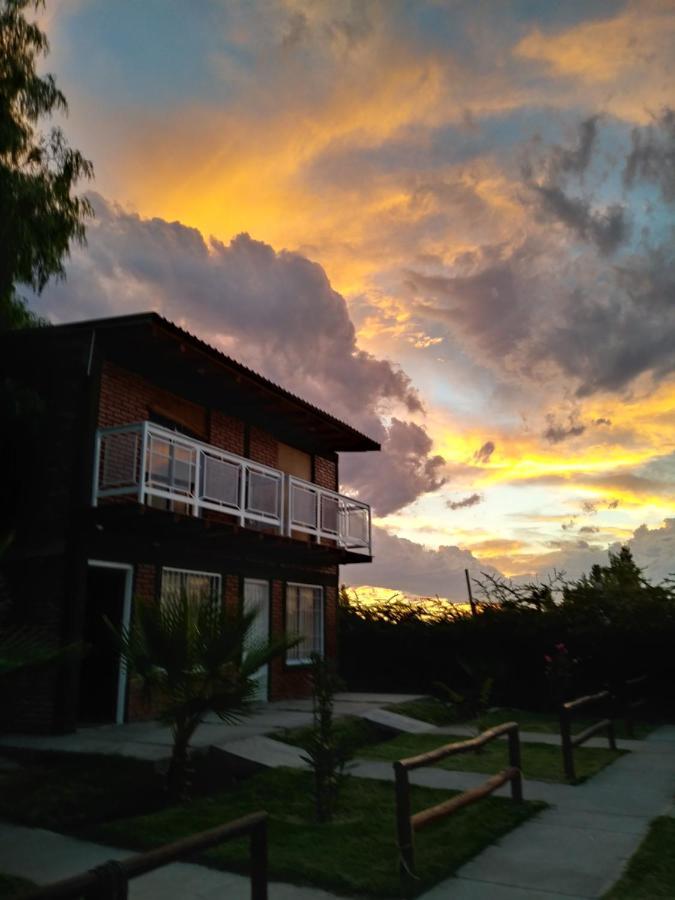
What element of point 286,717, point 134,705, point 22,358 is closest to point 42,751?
point 134,705

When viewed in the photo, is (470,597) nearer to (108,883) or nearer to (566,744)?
(566,744)

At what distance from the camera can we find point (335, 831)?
6910 millimetres

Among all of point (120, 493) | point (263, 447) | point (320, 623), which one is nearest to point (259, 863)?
point (120, 493)

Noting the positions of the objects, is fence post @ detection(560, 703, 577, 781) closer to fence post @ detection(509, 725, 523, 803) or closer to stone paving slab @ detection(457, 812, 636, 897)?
fence post @ detection(509, 725, 523, 803)

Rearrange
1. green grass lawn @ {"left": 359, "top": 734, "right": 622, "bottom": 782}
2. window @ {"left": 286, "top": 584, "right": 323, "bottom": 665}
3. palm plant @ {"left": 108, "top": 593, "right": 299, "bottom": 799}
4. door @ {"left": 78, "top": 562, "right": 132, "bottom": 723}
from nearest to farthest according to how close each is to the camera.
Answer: palm plant @ {"left": 108, "top": 593, "right": 299, "bottom": 799}, green grass lawn @ {"left": 359, "top": 734, "right": 622, "bottom": 782}, door @ {"left": 78, "top": 562, "right": 132, "bottom": 723}, window @ {"left": 286, "top": 584, "right": 323, "bottom": 665}

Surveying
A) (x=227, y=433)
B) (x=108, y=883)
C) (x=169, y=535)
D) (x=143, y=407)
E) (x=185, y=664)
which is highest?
(x=227, y=433)

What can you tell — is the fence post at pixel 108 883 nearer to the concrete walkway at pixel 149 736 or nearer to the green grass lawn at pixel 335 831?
the green grass lawn at pixel 335 831

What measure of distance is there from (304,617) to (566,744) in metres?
10.0

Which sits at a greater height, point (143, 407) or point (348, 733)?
point (143, 407)

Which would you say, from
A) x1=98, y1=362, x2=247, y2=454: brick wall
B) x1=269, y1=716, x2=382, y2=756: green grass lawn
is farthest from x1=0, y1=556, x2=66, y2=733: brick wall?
x1=269, y1=716, x2=382, y2=756: green grass lawn

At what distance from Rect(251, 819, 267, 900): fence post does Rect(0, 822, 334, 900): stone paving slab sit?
3.67 ft

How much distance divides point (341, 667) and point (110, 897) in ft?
57.4

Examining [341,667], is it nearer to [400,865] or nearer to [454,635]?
[454,635]

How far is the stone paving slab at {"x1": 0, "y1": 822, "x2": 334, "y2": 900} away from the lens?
5422 mm
